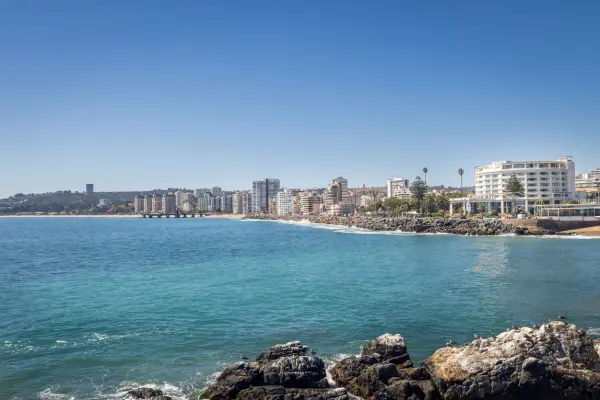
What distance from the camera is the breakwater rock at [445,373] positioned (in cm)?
1582

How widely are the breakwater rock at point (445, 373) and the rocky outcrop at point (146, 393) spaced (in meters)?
1.58

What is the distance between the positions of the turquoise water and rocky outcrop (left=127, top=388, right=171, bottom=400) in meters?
0.79

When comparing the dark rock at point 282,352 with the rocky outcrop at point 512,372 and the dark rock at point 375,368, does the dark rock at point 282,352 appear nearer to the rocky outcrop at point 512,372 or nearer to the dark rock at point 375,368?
the dark rock at point 375,368

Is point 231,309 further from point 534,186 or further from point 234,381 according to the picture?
point 534,186

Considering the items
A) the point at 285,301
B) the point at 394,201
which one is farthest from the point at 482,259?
the point at 394,201

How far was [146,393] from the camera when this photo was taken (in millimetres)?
17359

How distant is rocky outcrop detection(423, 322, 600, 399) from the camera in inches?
619

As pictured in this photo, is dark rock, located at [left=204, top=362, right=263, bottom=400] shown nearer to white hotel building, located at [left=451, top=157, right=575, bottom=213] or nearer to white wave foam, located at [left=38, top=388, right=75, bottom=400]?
white wave foam, located at [left=38, top=388, right=75, bottom=400]

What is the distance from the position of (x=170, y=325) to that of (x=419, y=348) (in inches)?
540

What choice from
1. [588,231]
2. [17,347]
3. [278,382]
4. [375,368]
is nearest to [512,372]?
[375,368]

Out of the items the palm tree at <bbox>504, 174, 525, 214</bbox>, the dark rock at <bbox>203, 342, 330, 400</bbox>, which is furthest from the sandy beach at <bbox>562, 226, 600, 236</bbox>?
the dark rock at <bbox>203, 342, 330, 400</bbox>

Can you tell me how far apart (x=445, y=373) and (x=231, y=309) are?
17.3m

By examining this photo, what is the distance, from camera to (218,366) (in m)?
20.8

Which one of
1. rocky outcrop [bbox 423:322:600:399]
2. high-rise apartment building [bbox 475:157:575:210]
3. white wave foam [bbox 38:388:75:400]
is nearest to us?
rocky outcrop [bbox 423:322:600:399]
